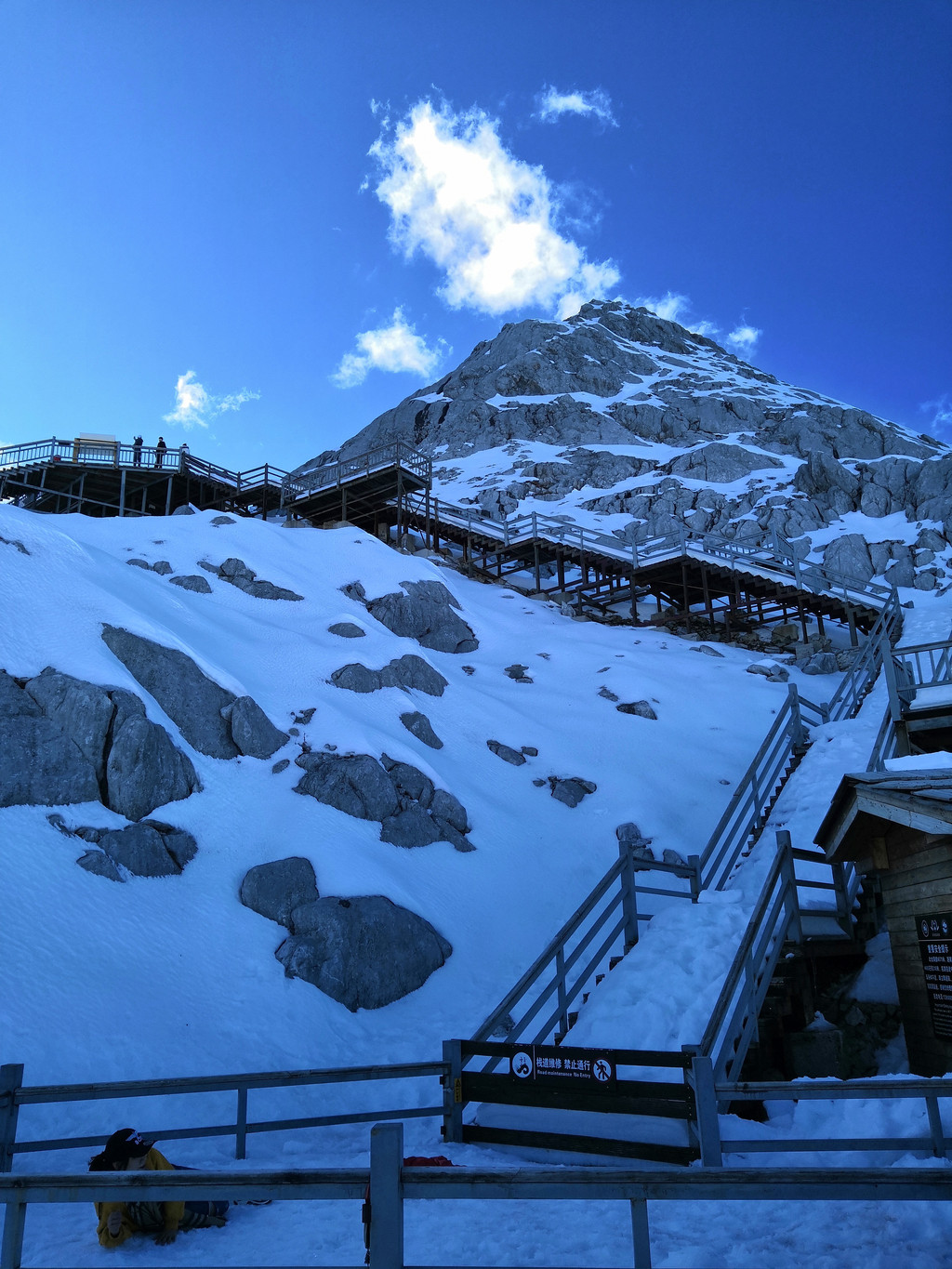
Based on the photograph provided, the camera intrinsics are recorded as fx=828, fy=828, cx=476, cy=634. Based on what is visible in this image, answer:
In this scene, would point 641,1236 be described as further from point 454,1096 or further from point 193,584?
point 193,584

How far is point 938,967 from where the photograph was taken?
297 inches

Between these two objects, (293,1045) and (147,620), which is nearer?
(293,1045)

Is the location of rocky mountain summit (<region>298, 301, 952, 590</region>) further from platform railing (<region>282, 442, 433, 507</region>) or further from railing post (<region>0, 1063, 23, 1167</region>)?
railing post (<region>0, 1063, 23, 1167</region>)

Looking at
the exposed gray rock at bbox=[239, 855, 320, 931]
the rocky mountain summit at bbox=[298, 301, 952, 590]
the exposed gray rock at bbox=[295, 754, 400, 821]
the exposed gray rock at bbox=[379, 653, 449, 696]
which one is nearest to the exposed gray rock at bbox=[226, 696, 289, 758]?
the exposed gray rock at bbox=[295, 754, 400, 821]

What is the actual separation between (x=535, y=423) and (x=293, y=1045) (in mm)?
75606

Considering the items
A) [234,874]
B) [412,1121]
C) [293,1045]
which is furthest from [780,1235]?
[234,874]

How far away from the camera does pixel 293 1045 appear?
1006 cm

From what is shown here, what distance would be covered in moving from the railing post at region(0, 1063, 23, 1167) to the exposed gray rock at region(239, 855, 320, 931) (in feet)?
17.6

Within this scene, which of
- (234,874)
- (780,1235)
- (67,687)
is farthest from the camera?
(67,687)

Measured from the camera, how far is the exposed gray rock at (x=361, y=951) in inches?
448

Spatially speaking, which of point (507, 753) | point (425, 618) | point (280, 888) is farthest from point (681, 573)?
point (280, 888)

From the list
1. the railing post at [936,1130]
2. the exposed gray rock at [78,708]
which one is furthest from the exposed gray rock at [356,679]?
the railing post at [936,1130]

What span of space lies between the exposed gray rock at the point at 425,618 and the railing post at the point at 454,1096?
18.3 meters

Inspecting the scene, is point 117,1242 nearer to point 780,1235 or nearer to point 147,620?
point 780,1235
